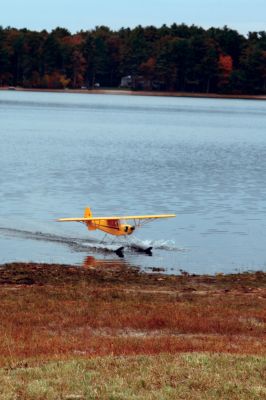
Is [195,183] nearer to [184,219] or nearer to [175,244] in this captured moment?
[184,219]

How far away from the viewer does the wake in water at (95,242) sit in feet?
109

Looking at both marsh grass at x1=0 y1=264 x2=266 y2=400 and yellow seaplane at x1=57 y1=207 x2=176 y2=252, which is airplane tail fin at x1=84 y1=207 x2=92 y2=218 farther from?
marsh grass at x1=0 y1=264 x2=266 y2=400

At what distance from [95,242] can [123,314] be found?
1660cm

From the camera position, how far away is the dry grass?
1483 cm

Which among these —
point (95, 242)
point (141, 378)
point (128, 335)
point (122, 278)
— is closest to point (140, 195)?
point (95, 242)

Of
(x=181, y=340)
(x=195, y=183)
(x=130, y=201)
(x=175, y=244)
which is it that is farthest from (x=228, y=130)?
(x=181, y=340)

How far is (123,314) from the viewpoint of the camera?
1839 cm

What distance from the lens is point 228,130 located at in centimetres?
13425

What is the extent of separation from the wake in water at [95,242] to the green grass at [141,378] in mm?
19752

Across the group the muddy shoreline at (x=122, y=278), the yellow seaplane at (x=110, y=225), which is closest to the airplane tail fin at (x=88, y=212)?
the yellow seaplane at (x=110, y=225)

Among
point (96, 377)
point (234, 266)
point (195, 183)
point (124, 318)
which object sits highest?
point (96, 377)

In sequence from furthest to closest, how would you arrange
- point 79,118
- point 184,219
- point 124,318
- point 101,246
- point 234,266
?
point 79,118
point 184,219
point 101,246
point 234,266
point 124,318

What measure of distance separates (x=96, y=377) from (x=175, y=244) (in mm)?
22672

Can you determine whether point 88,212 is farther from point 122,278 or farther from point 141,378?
point 141,378
